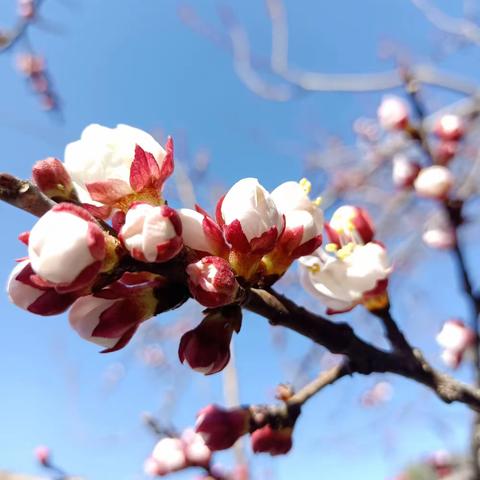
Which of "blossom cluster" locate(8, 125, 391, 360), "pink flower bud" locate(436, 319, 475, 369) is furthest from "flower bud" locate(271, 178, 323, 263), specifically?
"pink flower bud" locate(436, 319, 475, 369)

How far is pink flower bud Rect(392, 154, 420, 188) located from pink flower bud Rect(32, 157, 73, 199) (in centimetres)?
108

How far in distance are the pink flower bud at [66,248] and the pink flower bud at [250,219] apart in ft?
0.52

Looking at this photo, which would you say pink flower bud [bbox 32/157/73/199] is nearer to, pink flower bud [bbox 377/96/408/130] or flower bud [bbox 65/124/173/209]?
flower bud [bbox 65/124/173/209]

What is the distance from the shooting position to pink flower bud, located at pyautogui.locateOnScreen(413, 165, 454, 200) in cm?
129

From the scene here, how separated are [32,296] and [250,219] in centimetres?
27

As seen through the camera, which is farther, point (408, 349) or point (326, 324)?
point (408, 349)

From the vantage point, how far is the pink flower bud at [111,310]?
0.65 m

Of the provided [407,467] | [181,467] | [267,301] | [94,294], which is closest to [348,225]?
[267,301]

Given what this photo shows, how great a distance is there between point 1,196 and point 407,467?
6.33m

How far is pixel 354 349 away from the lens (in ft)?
2.57

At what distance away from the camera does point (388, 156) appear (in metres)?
3.03

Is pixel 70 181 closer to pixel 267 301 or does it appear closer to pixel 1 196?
pixel 1 196

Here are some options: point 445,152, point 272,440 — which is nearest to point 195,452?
point 272,440

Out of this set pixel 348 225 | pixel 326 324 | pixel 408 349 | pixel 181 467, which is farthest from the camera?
pixel 181 467
